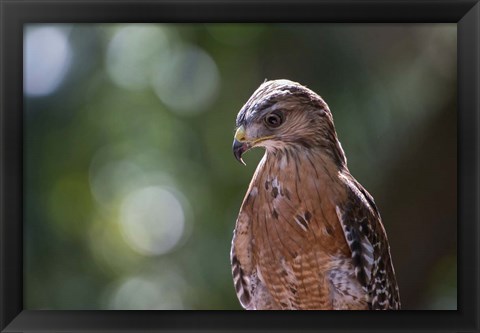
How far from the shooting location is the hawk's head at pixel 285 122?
3.03 meters

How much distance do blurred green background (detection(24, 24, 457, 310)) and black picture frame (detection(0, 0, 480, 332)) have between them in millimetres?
52

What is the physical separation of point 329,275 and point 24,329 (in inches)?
44.5

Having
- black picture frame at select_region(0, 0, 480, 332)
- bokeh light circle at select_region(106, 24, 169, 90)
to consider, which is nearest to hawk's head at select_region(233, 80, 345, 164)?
black picture frame at select_region(0, 0, 480, 332)

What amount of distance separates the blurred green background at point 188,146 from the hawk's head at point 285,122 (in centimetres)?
34

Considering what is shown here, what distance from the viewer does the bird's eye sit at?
3.04 meters

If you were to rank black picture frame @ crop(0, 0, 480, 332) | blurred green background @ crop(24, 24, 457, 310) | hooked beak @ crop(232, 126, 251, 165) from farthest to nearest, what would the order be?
blurred green background @ crop(24, 24, 457, 310) → black picture frame @ crop(0, 0, 480, 332) → hooked beak @ crop(232, 126, 251, 165)

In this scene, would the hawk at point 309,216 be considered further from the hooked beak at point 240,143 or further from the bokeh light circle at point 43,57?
the bokeh light circle at point 43,57

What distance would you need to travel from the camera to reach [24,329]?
10.7ft

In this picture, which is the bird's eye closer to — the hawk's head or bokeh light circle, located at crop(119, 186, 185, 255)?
the hawk's head
